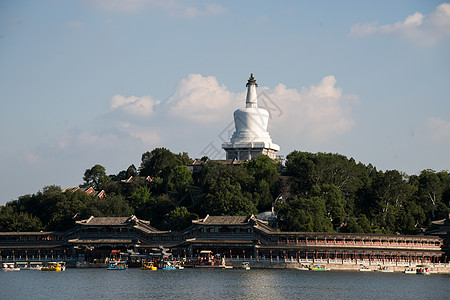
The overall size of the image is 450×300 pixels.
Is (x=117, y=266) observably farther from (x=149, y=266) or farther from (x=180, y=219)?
(x=180, y=219)

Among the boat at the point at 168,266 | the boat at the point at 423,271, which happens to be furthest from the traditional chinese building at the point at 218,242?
the boat at the point at 168,266

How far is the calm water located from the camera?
76.4 m

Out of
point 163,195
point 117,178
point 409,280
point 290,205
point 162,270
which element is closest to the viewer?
point 409,280

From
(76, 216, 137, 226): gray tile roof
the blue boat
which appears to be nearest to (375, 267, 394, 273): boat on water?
the blue boat

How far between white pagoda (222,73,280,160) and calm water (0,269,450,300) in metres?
47.1

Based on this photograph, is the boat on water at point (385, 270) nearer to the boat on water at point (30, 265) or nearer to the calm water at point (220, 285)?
the calm water at point (220, 285)

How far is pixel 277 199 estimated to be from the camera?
409 ft

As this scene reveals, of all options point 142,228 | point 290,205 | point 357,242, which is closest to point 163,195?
A: point 142,228

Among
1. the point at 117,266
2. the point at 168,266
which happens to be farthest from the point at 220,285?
the point at 117,266

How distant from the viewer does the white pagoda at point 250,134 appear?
14912 centimetres

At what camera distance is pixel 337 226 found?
11925 centimetres

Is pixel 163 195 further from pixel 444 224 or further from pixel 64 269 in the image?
pixel 444 224

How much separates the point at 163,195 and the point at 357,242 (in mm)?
33436

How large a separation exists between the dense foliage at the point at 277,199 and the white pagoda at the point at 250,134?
565 inches
